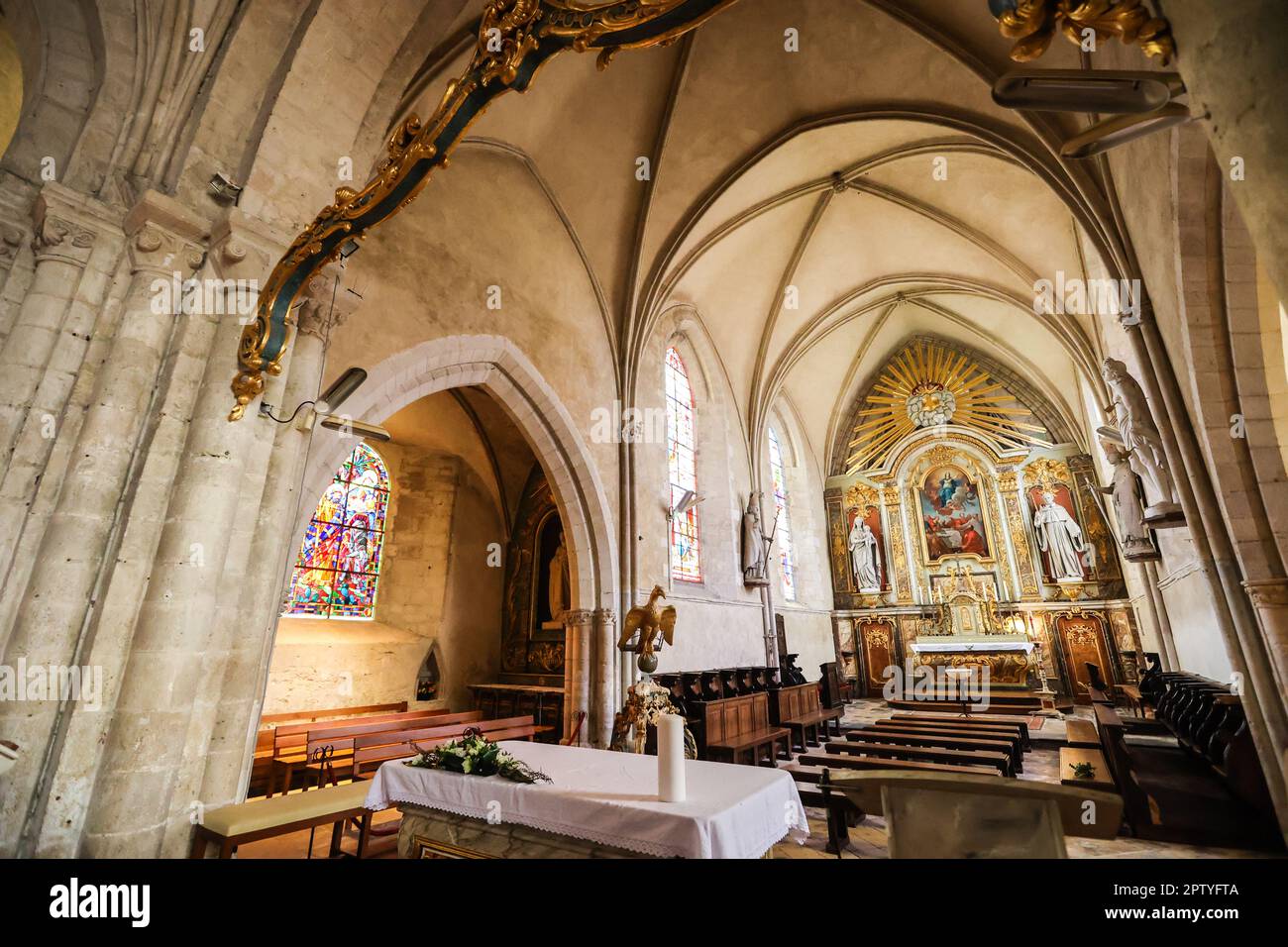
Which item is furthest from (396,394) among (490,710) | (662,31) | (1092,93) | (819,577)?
(819,577)

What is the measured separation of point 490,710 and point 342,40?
31.2 ft

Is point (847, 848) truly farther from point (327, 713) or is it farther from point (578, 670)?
point (327, 713)

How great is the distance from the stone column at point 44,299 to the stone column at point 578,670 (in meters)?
5.94

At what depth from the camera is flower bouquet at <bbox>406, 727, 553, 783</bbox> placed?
2.79m

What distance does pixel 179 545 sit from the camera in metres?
2.48

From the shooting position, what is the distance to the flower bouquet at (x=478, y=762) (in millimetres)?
2786

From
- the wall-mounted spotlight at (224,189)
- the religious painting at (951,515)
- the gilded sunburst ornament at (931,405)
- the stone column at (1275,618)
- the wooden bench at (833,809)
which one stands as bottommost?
the wooden bench at (833,809)

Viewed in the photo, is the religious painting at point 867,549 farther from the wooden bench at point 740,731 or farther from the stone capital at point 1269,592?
the stone capital at point 1269,592

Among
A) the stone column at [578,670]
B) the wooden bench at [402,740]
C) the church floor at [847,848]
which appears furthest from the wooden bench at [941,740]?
the wooden bench at [402,740]

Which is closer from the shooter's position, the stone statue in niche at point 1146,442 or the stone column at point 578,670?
the stone statue in niche at point 1146,442

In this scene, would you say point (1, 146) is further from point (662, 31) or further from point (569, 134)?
point (569, 134)

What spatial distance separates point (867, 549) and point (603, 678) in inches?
427

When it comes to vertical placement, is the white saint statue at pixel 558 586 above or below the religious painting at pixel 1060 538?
below

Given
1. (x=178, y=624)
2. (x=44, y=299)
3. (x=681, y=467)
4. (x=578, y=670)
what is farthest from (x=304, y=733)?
(x=681, y=467)
